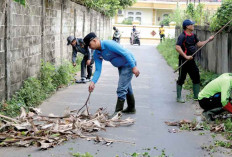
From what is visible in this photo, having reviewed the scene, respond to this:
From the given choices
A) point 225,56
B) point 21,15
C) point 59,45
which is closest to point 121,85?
point 21,15

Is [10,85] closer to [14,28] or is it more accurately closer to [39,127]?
[14,28]

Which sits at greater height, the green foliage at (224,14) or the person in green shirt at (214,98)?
the green foliage at (224,14)

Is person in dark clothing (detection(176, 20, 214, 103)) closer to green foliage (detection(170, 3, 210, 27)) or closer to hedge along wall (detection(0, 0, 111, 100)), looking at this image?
hedge along wall (detection(0, 0, 111, 100))

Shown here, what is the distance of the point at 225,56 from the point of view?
1193 centimetres

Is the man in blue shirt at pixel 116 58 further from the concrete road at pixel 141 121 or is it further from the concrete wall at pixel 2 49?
the concrete wall at pixel 2 49

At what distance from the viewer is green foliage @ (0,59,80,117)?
877 centimetres

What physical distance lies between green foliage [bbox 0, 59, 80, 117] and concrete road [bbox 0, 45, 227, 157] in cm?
24

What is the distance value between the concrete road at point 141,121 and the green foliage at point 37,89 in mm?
237

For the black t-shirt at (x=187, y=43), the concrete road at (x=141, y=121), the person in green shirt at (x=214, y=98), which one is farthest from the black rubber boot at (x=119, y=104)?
the black t-shirt at (x=187, y=43)

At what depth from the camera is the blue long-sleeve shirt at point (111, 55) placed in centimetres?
853

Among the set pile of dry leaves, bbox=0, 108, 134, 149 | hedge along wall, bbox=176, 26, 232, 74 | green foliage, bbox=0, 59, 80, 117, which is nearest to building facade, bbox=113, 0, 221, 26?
hedge along wall, bbox=176, 26, 232, 74

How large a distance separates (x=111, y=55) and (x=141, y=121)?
4.57 ft

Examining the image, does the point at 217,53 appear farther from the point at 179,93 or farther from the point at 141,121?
the point at 141,121

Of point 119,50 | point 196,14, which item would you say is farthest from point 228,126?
point 196,14
